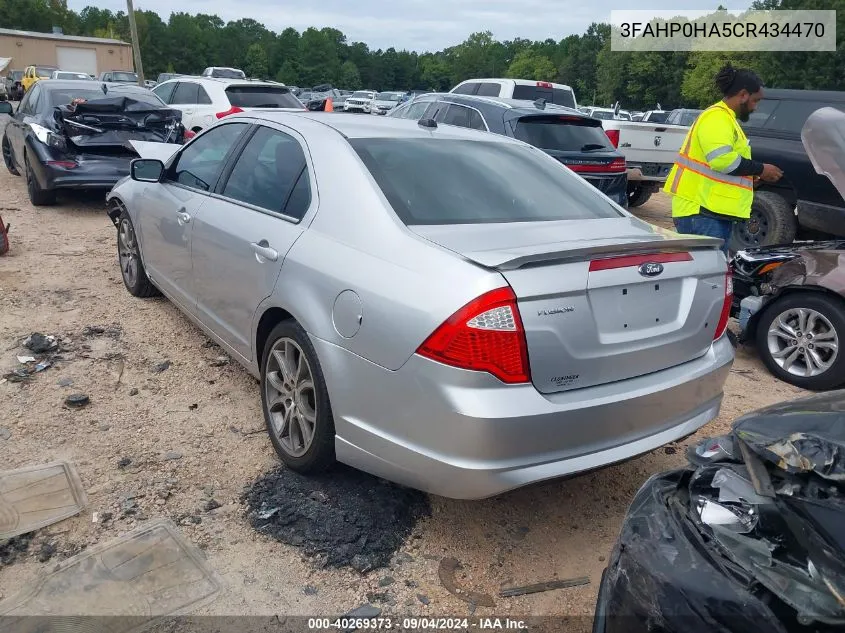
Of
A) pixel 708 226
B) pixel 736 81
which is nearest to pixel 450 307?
pixel 708 226

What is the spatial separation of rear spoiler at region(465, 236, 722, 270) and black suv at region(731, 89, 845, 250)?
5.75 meters

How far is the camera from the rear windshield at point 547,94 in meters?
13.0

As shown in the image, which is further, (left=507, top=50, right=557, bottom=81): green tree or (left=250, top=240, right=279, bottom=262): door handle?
(left=507, top=50, right=557, bottom=81): green tree

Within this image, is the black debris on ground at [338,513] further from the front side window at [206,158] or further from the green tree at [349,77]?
the green tree at [349,77]

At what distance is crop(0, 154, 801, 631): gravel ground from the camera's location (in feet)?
8.47

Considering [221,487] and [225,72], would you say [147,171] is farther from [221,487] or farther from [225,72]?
[225,72]

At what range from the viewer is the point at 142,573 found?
259cm

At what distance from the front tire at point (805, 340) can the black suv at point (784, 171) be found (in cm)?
318

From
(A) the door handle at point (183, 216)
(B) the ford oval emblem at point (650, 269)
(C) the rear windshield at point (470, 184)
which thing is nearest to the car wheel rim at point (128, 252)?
(A) the door handle at point (183, 216)

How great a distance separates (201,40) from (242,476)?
9106cm

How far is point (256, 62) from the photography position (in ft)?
267

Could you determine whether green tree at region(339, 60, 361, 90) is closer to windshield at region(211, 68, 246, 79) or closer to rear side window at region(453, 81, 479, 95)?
windshield at region(211, 68, 246, 79)

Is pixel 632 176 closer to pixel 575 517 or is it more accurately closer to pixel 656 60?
pixel 575 517

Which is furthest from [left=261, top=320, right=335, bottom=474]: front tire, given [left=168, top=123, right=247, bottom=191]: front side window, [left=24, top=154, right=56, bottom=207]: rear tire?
[left=24, top=154, right=56, bottom=207]: rear tire
